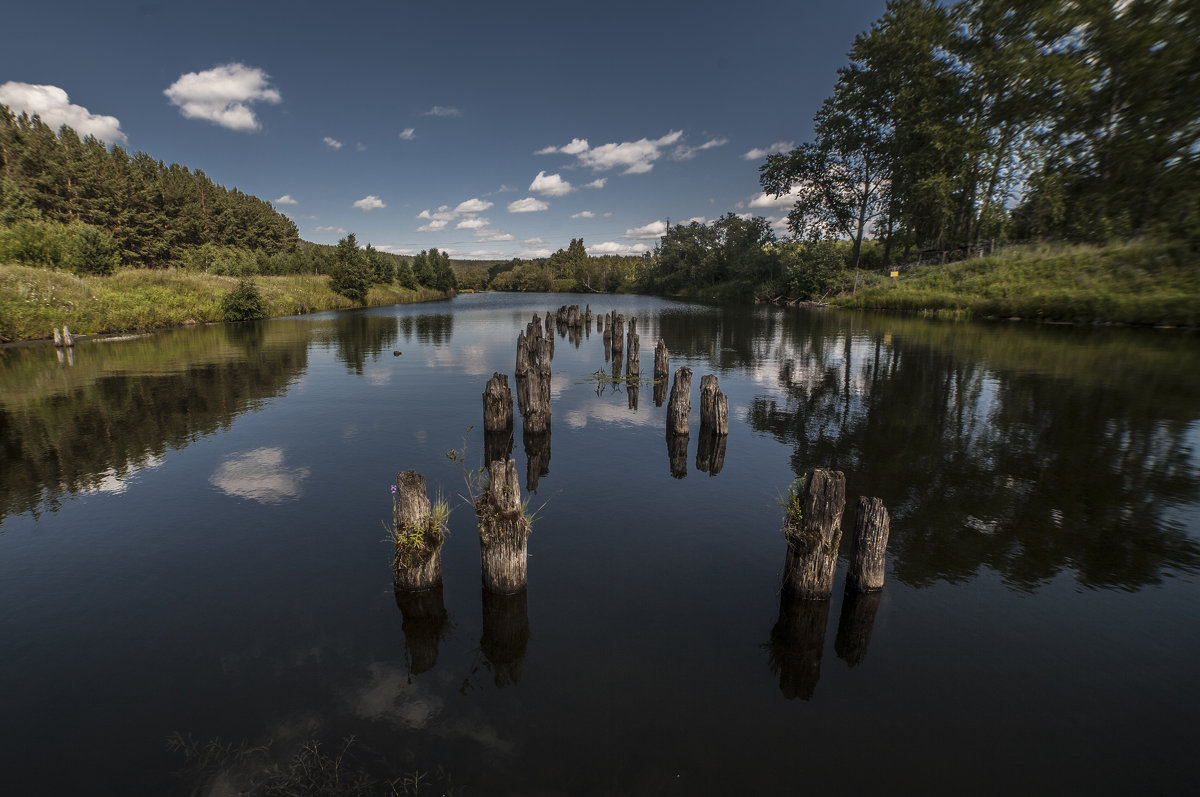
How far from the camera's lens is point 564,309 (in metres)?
50.8

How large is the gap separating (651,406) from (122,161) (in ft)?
282

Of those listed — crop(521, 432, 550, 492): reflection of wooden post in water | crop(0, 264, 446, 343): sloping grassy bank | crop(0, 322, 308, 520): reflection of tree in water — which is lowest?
crop(521, 432, 550, 492): reflection of wooden post in water

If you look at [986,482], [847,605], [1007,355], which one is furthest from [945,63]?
[847,605]

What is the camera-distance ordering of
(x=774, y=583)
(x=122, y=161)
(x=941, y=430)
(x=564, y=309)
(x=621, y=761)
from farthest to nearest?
1. (x=122, y=161)
2. (x=564, y=309)
3. (x=941, y=430)
4. (x=774, y=583)
5. (x=621, y=761)

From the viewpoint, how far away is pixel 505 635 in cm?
666

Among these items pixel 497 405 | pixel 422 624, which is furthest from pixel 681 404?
pixel 422 624

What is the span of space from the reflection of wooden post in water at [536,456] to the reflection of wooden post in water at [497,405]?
0.81 metres

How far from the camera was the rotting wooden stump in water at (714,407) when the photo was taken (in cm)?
1443

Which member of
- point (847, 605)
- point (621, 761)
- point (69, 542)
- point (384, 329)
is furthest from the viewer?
point (384, 329)

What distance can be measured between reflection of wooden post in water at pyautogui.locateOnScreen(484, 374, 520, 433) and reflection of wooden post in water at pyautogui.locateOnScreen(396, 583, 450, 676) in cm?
732

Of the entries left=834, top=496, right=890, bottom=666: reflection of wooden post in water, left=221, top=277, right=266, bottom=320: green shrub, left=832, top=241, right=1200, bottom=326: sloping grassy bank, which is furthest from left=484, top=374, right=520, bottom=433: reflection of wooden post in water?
left=221, top=277, right=266, bottom=320: green shrub

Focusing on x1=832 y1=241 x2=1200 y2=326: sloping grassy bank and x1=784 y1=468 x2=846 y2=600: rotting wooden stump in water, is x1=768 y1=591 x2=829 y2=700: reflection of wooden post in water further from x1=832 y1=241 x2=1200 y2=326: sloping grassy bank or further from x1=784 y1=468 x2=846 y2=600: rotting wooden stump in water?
x1=832 y1=241 x2=1200 y2=326: sloping grassy bank

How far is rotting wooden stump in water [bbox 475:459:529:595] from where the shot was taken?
6.89 meters

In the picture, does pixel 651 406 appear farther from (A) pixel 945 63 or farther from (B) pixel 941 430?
(A) pixel 945 63
